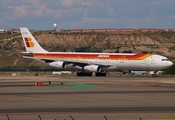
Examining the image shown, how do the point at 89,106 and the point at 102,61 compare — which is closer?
the point at 89,106

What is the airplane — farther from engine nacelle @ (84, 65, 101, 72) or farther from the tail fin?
the tail fin

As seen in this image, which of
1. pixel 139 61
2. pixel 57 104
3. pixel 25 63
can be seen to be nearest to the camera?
pixel 57 104

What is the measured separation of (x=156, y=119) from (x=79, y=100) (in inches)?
540

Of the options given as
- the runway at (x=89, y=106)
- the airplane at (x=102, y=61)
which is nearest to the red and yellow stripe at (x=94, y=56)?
the airplane at (x=102, y=61)

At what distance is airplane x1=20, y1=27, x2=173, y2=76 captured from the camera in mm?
91875

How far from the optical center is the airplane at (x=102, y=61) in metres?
91.9

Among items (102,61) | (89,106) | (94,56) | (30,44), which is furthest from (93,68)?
(89,106)

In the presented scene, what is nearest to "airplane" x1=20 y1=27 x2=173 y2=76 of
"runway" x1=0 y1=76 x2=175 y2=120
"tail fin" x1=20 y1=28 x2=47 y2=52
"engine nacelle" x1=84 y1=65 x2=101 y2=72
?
"engine nacelle" x1=84 y1=65 x2=101 y2=72

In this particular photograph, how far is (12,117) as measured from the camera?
31703mm

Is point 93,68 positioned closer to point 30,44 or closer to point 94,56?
point 94,56

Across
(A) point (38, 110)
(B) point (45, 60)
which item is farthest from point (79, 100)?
(B) point (45, 60)

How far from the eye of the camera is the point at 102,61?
9588 cm

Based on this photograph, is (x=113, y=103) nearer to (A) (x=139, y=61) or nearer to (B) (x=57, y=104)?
(B) (x=57, y=104)

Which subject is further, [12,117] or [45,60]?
[45,60]
